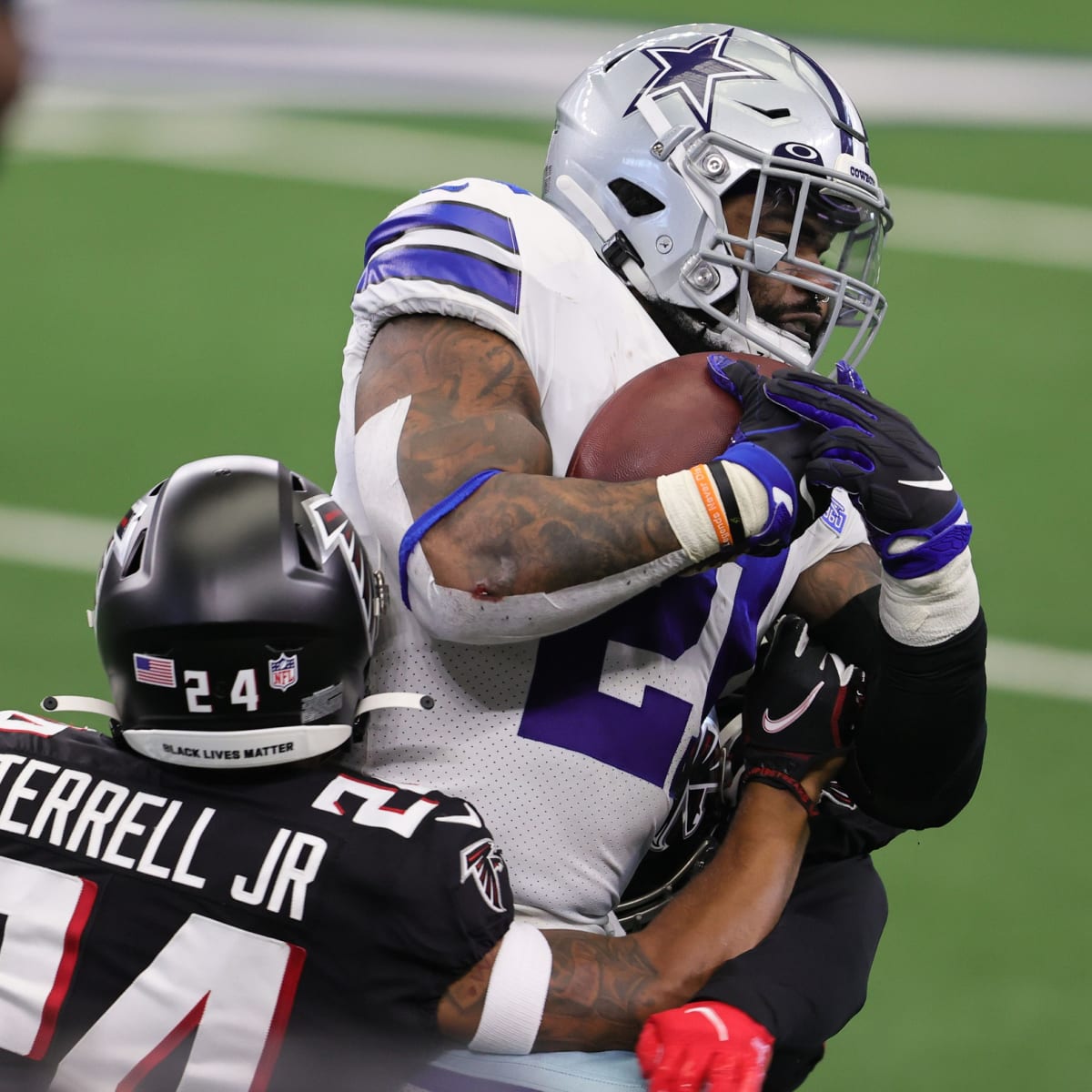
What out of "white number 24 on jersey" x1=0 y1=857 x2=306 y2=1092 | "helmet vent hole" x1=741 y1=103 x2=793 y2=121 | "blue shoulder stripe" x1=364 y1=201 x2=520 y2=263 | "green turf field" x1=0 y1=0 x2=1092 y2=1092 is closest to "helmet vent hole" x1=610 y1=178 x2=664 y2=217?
"helmet vent hole" x1=741 y1=103 x2=793 y2=121

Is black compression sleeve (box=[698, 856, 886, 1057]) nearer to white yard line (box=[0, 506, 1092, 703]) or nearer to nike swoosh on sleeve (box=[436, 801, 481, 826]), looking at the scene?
nike swoosh on sleeve (box=[436, 801, 481, 826])

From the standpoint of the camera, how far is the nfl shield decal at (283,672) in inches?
107

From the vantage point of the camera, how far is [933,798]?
10.3ft

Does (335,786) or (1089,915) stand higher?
(335,786)

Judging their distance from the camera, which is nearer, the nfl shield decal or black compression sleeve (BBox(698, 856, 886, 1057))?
the nfl shield decal

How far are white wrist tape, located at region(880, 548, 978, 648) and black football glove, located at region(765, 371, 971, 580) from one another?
26mm

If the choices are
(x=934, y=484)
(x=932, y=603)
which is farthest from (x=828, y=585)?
(x=934, y=484)

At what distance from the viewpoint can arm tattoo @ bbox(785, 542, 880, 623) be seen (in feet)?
10.8

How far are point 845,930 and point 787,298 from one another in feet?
3.85

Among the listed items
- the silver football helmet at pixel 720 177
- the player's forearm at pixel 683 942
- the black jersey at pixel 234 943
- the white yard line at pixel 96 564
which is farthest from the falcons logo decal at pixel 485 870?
the white yard line at pixel 96 564

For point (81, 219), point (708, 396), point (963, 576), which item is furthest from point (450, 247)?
point (81, 219)

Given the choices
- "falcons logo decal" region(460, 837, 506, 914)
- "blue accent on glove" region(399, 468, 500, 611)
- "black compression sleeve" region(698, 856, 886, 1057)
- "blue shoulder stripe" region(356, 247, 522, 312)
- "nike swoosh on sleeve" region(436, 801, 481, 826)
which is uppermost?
"blue shoulder stripe" region(356, 247, 522, 312)

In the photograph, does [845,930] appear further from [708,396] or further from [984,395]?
[984,395]

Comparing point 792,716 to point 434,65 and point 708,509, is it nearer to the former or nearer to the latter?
point 708,509
